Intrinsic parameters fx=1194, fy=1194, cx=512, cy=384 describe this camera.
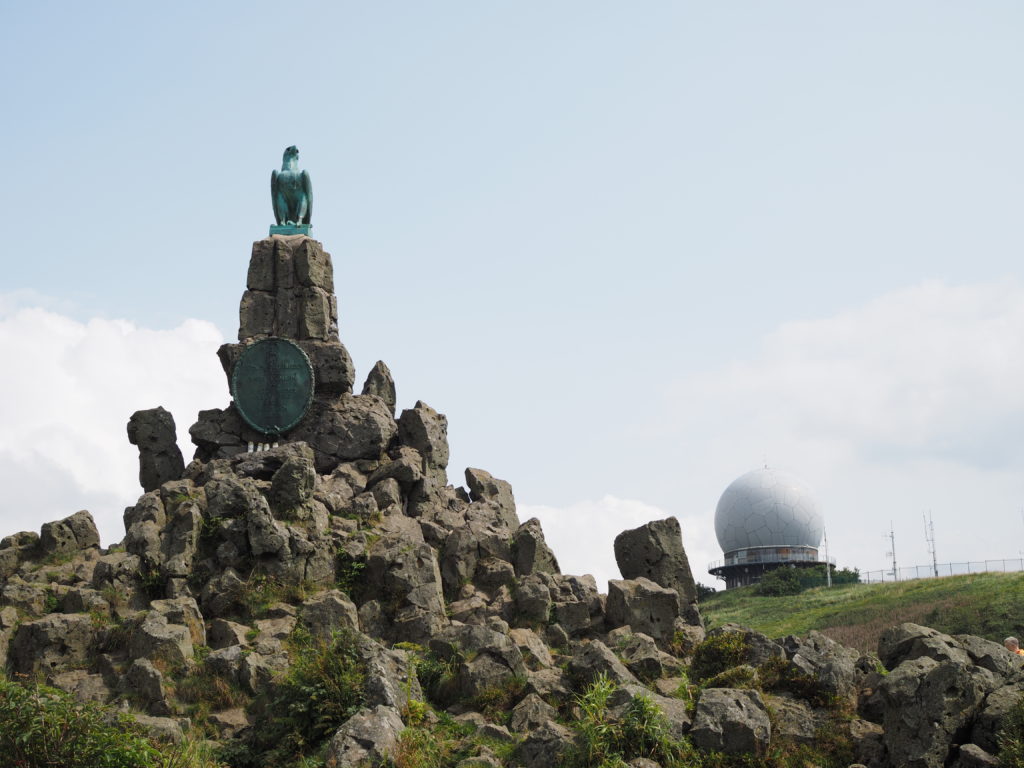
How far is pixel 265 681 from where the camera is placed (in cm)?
2388

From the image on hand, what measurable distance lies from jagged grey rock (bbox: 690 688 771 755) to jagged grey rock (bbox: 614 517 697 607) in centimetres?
793

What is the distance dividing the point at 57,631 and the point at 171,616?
7.49 feet

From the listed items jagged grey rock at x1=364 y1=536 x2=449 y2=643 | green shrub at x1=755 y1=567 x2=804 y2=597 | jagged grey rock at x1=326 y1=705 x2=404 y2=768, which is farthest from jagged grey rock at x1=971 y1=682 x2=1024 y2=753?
green shrub at x1=755 y1=567 x2=804 y2=597

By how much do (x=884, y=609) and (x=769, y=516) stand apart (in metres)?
23.1

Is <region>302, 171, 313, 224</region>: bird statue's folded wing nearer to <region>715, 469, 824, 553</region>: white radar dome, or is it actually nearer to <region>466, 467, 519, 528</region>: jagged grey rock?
<region>466, 467, 519, 528</region>: jagged grey rock

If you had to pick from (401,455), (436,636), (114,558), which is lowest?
(436,636)

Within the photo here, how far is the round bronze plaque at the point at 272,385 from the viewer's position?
3253 centimetres

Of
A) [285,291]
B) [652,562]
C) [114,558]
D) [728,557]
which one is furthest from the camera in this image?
[728,557]

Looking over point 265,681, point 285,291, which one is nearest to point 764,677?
point 265,681

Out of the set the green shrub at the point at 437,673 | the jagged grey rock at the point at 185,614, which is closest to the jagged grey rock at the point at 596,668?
the green shrub at the point at 437,673

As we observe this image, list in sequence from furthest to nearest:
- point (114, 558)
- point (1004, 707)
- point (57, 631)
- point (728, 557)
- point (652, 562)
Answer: point (728, 557) < point (652, 562) < point (114, 558) < point (57, 631) < point (1004, 707)

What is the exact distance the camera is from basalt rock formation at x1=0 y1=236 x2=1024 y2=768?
2138 cm

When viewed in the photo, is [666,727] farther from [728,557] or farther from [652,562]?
[728,557]

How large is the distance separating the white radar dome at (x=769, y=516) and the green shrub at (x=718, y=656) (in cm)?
5606
